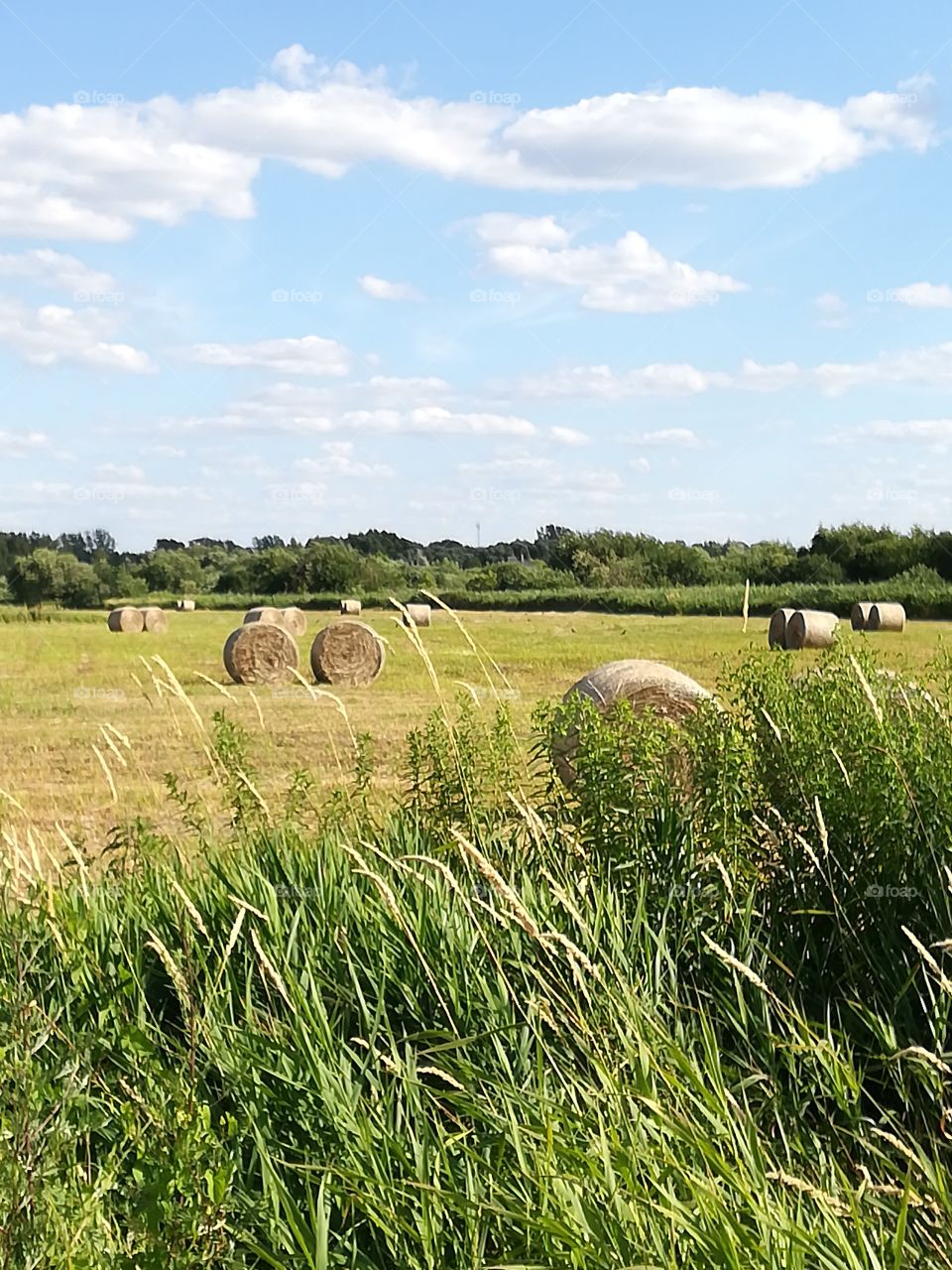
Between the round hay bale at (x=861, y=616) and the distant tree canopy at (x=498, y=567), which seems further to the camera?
the distant tree canopy at (x=498, y=567)

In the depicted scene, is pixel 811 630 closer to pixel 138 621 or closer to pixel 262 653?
pixel 262 653

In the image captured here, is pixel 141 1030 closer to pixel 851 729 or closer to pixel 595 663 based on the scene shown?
pixel 851 729

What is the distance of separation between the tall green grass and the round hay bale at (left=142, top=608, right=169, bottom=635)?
34.8 m

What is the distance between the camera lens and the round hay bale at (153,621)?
1588 inches

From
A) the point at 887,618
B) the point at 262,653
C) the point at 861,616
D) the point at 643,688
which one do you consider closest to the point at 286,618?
the point at 262,653

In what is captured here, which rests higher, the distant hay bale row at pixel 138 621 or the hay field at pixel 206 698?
the distant hay bale row at pixel 138 621

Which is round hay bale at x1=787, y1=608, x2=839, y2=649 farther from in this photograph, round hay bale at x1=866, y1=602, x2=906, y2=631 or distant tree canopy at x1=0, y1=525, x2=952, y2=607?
distant tree canopy at x1=0, y1=525, x2=952, y2=607

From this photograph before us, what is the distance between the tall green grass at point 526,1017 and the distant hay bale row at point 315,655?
16077mm

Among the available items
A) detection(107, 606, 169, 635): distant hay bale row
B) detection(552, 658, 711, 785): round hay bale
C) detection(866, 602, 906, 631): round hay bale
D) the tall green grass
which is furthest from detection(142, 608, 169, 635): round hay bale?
the tall green grass

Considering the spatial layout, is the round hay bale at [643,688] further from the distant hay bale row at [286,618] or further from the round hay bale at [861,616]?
the round hay bale at [861,616]

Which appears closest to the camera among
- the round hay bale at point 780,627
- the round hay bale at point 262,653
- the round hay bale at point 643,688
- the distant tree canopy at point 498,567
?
the round hay bale at point 643,688

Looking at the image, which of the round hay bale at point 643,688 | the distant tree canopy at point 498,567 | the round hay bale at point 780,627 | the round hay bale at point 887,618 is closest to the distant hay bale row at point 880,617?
the round hay bale at point 887,618

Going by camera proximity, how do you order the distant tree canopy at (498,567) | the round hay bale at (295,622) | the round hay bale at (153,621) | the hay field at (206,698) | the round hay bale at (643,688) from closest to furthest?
the hay field at (206,698) → the round hay bale at (643,688) → the round hay bale at (295,622) → the round hay bale at (153,621) → the distant tree canopy at (498,567)

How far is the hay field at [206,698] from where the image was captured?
10.9 meters
